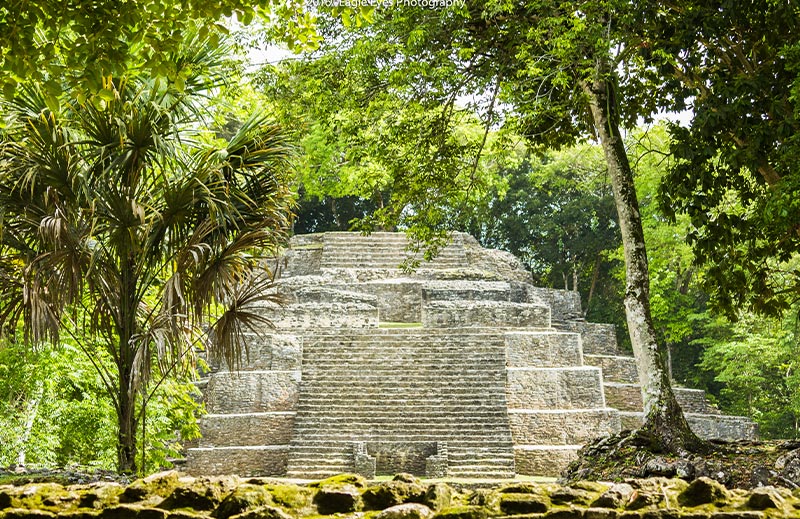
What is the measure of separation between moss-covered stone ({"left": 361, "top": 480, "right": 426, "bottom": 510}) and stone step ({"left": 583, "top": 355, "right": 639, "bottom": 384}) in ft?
58.1

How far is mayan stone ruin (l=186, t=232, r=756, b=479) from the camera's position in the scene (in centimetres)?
1424

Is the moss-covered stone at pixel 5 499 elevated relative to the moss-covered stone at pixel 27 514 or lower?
elevated

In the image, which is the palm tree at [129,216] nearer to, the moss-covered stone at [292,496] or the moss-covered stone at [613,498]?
the moss-covered stone at [292,496]

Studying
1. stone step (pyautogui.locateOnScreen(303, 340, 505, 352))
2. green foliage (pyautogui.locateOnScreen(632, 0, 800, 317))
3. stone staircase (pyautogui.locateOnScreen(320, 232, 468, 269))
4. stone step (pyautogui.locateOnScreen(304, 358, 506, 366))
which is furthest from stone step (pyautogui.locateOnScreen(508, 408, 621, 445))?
stone staircase (pyautogui.locateOnScreen(320, 232, 468, 269))

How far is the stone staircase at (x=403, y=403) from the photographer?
45.3 feet

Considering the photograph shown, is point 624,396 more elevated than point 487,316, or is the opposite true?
point 487,316

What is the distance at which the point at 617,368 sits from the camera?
1970 cm

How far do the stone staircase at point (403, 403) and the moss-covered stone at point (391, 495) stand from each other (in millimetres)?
11231

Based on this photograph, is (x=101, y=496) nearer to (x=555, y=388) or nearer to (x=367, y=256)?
(x=555, y=388)

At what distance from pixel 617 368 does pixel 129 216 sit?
15391 millimetres

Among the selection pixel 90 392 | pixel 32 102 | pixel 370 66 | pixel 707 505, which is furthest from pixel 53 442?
pixel 707 505

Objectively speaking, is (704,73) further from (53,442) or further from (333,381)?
(333,381)

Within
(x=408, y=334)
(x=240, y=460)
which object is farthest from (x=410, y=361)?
(x=240, y=460)

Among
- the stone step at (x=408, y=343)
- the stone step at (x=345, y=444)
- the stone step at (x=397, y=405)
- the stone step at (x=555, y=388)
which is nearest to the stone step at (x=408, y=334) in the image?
the stone step at (x=408, y=343)
